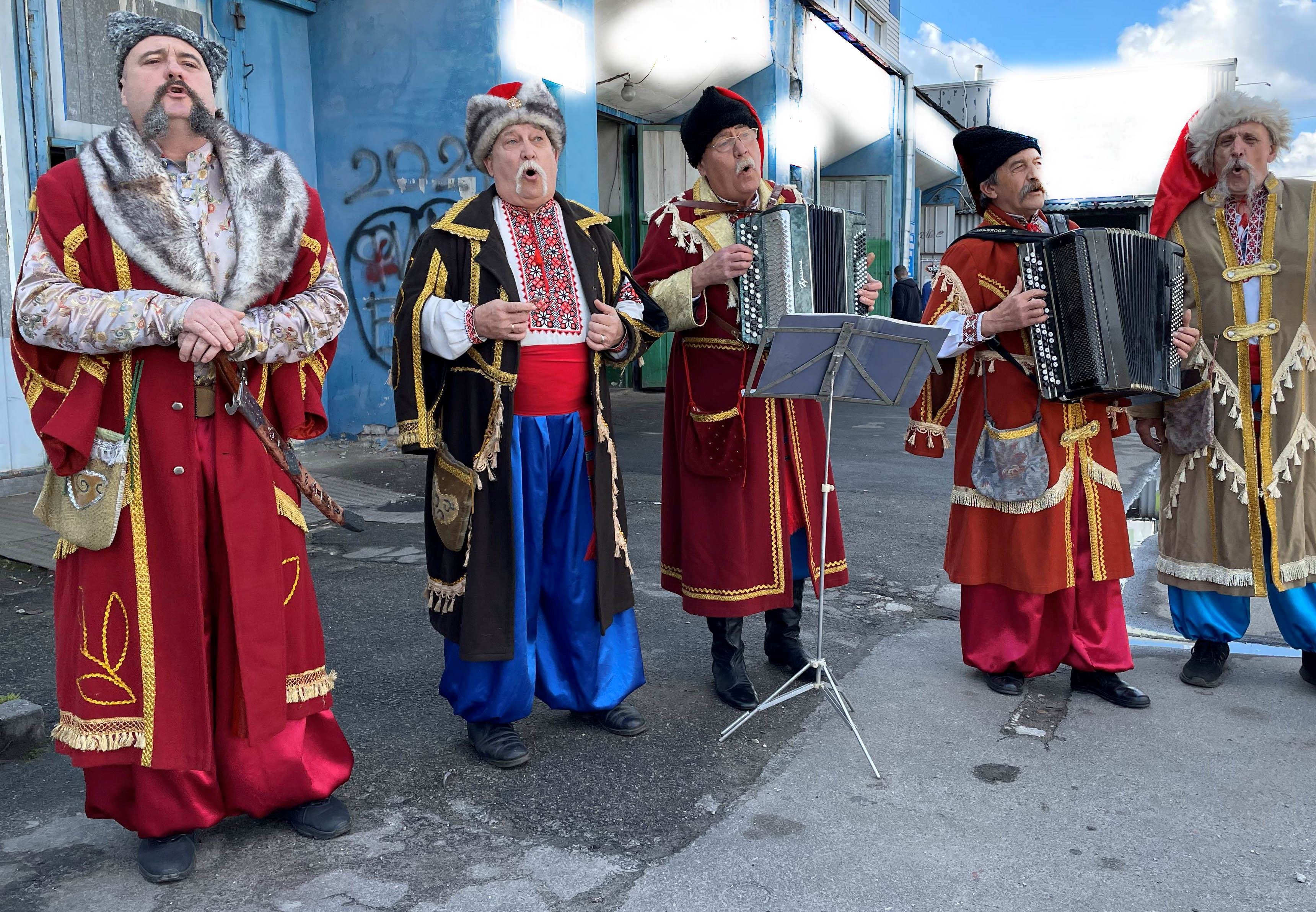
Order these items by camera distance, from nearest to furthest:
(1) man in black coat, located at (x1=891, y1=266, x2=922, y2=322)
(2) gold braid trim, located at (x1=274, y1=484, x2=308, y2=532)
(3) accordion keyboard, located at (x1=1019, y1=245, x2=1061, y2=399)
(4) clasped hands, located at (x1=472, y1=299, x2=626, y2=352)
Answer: (2) gold braid trim, located at (x1=274, y1=484, x2=308, y2=532) → (4) clasped hands, located at (x1=472, y1=299, x2=626, y2=352) → (3) accordion keyboard, located at (x1=1019, y1=245, x2=1061, y2=399) → (1) man in black coat, located at (x1=891, y1=266, x2=922, y2=322)

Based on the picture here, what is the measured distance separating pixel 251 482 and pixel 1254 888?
2593mm

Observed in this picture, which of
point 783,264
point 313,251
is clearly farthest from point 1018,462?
point 313,251

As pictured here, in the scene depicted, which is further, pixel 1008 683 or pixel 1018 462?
pixel 1008 683

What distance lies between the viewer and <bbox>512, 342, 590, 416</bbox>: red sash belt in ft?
10.9

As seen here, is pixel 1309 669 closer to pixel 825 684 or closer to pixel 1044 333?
pixel 1044 333

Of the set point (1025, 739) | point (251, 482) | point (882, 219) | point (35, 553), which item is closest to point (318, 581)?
point (35, 553)

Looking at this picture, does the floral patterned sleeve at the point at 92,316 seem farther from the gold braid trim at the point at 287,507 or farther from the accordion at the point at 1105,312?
the accordion at the point at 1105,312

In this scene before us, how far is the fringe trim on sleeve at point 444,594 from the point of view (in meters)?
3.28

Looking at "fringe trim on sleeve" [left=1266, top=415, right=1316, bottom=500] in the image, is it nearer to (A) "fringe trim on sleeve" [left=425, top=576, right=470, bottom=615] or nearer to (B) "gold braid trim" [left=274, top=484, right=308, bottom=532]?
(A) "fringe trim on sleeve" [left=425, top=576, right=470, bottom=615]

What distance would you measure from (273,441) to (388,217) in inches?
269

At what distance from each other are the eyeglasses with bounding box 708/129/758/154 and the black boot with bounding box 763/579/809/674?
1.57 metres

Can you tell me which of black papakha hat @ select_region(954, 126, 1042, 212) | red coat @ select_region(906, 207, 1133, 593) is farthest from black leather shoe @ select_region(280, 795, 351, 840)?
black papakha hat @ select_region(954, 126, 1042, 212)

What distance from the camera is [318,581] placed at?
5375 millimetres

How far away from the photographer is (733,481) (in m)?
3.75
